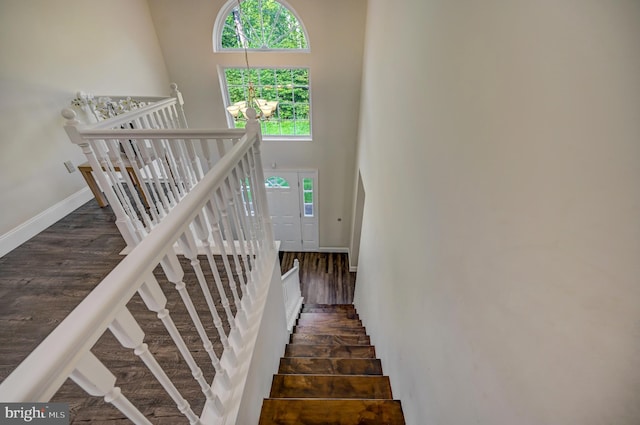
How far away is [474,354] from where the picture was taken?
0.79 metres

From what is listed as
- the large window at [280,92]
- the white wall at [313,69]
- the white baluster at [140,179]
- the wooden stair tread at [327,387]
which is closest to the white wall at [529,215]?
the wooden stair tread at [327,387]

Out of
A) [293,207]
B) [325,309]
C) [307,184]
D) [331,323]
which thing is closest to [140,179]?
[331,323]

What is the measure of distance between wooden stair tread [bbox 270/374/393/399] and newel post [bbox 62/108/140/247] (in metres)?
1.41

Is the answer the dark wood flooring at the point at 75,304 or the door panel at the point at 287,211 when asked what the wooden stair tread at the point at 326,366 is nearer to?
the dark wood flooring at the point at 75,304

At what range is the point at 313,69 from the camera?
4.16 meters

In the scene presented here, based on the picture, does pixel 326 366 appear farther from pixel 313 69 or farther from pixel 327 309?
pixel 313 69

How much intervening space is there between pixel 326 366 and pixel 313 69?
3.96 m

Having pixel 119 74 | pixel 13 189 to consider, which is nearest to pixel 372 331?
pixel 13 189

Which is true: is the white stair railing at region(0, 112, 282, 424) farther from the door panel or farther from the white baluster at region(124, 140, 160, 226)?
the door panel

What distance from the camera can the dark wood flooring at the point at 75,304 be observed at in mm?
1195

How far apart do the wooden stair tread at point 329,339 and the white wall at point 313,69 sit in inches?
113

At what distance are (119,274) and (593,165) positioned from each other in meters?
0.88

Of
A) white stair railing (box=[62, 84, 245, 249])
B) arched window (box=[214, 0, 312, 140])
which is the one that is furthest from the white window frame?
white stair railing (box=[62, 84, 245, 249])

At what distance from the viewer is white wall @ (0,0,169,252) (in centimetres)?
225
